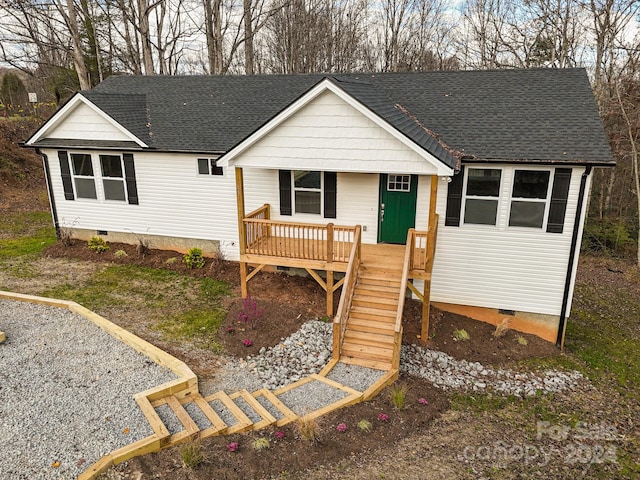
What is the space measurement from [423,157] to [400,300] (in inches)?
117

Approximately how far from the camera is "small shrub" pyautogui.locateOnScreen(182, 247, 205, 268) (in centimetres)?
1287

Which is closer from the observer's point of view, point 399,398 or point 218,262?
point 399,398

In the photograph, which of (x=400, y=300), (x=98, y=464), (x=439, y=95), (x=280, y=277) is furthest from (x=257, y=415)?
(x=439, y=95)

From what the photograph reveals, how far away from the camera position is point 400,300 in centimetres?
871

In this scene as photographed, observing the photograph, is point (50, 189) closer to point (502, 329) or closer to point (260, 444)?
point (260, 444)

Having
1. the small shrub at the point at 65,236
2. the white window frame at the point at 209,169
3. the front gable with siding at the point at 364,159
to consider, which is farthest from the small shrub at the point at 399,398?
the small shrub at the point at 65,236

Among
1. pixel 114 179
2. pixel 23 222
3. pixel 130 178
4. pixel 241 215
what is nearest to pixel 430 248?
pixel 241 215

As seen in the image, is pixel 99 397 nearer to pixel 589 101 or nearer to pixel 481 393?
pixel 481 393

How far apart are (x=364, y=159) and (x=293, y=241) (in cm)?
291

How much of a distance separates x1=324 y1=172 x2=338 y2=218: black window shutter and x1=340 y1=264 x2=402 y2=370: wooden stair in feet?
6.67

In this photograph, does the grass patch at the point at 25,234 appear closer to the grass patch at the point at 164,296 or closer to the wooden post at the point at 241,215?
the grass patch at the point at 164,296

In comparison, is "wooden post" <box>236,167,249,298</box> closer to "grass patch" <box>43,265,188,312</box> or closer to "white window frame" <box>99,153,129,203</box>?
"grass patch" <box>43,265,188,312</box>

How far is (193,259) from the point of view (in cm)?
1291

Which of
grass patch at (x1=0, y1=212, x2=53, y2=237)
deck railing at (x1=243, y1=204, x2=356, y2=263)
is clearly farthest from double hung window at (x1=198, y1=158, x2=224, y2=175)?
grass patch at (x1=0, y1=212, x2=53, y2=237)
